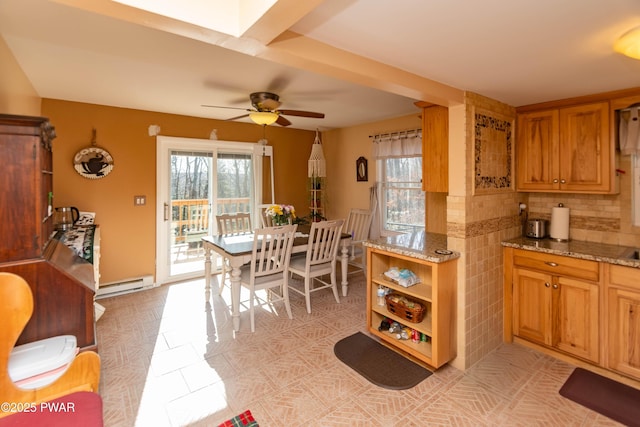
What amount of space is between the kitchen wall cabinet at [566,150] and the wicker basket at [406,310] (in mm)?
1489

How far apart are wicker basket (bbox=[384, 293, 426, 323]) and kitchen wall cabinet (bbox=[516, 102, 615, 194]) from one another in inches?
58.6

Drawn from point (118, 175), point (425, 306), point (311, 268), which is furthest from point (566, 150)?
point (118, 175)

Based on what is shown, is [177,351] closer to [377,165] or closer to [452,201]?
[452,201]

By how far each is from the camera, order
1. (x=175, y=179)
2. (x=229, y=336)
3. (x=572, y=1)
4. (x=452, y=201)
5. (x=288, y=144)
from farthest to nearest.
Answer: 1. (x=288, y=144)
2. (x=175, y=179)
3. (x=229, y=336)
4. (x=452, y=201)
5. (x=572, y=1)

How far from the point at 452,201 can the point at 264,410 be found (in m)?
1.98

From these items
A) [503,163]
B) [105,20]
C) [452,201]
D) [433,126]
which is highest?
[105,20]

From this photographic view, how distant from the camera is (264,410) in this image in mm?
1976

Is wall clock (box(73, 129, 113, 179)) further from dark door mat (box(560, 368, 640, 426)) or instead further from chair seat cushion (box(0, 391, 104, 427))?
dark door mat (box(560, 368, 640, 426))

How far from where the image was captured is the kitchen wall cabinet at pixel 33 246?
160 cm

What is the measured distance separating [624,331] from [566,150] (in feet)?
4.63

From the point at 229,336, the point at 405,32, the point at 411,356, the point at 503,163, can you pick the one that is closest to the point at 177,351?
the point at 229,336

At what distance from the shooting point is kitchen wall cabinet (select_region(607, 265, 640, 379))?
6.96 ft

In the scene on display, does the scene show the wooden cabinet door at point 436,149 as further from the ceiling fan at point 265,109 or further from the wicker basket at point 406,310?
the ceiling fan at point 265,109

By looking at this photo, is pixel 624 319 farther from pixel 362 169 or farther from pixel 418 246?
pixel 362 169
